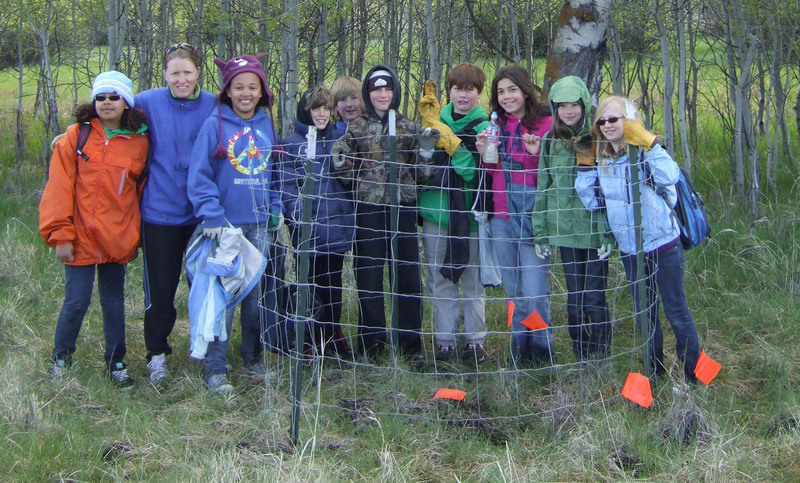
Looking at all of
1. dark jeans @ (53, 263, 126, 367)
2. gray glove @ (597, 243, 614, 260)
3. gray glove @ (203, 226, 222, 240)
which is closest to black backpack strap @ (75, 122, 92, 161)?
dark jeans @ (53, 263, 126, 367)

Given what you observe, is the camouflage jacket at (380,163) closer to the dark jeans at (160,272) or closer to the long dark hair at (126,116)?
the dark jeans at (160,272)

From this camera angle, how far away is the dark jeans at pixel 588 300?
4.22 meters

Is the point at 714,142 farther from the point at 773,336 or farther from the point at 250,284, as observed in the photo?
the point at 250,284

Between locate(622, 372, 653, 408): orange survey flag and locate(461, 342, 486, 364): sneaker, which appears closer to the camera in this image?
locate(622, 372, 653, 408): orange survey flag

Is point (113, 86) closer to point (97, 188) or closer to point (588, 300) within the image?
point (97, 188)

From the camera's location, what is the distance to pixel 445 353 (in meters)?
4.70

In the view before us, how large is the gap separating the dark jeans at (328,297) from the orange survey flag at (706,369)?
188cm

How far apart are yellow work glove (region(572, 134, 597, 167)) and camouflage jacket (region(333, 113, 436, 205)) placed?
0.79 m

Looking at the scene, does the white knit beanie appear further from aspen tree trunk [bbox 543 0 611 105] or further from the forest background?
aspen tree trunk [bbox 543 0 611 105]

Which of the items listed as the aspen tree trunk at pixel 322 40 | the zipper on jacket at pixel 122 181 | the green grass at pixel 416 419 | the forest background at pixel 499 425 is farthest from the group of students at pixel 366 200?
the aspen tree trunk at pixel 322 40

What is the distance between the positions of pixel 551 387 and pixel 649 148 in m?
1.28

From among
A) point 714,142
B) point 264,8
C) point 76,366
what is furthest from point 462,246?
point 714,142

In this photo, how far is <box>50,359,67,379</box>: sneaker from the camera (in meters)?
4.33

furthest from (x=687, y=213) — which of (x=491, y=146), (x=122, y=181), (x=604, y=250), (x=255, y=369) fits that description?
(x=122, y=181)
